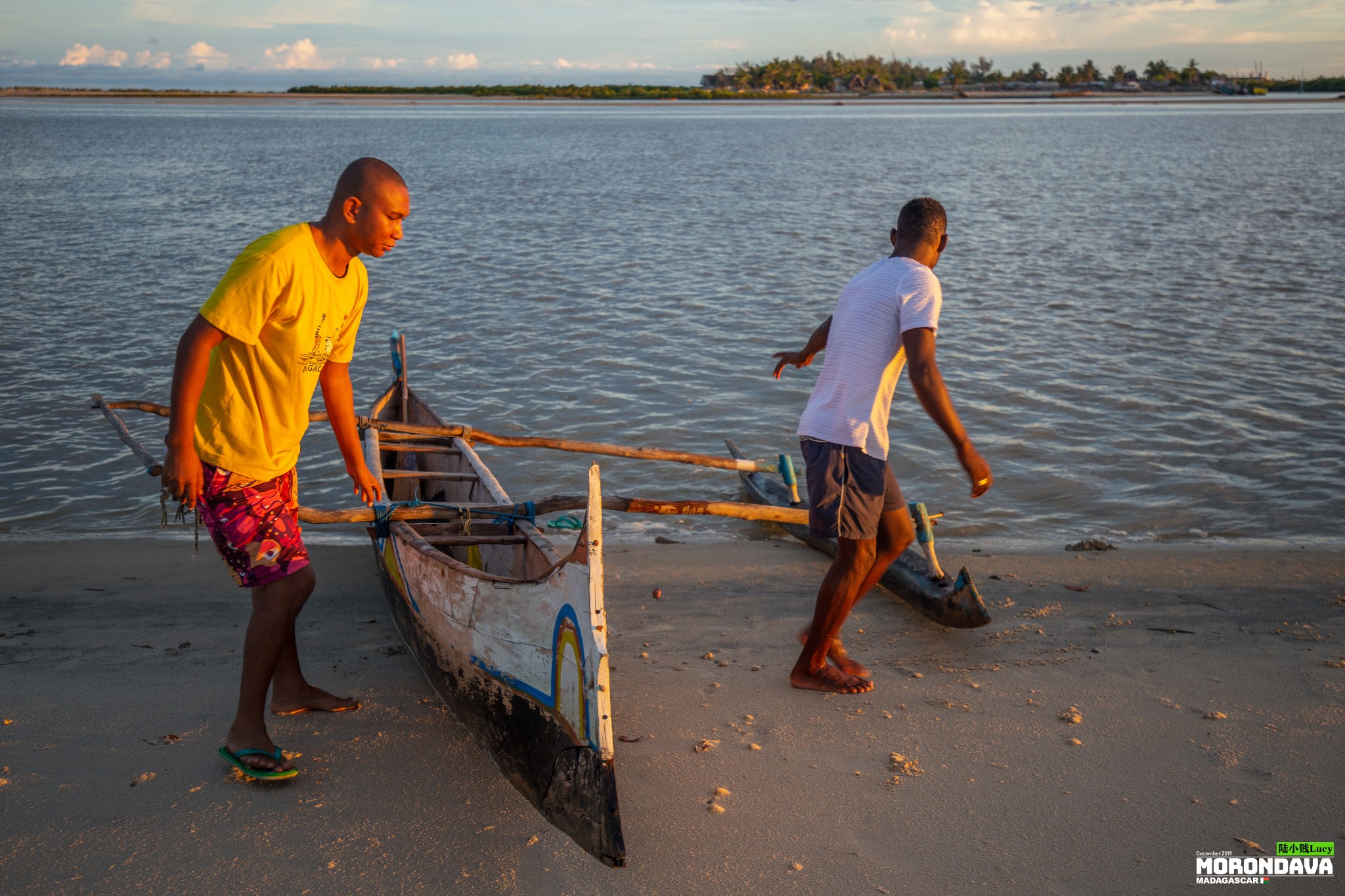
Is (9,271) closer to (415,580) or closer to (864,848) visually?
(415,580)

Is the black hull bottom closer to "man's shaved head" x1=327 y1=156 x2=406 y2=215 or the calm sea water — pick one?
"man's shaved head" x1=327 y1=156 x2=406 y2=215

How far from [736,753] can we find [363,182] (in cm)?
248

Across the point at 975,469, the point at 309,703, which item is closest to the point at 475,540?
the point at 309,703

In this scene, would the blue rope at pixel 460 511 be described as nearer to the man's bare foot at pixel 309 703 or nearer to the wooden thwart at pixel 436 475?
the man's bare foot at pixel 309 703

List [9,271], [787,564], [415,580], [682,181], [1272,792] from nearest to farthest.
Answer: [1272,792] → [415,580] → [787,564] → [9,271] → [682,181]

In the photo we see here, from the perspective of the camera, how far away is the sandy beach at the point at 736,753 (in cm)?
304

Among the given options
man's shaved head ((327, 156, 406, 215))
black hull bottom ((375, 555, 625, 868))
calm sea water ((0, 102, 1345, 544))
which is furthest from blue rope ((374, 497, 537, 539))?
calm sea water ((0, 102, 1345, 544))

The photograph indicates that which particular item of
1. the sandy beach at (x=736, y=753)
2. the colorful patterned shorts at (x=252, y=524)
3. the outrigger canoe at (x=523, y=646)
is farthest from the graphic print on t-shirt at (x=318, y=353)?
the sandy beach at (x=736, y=753)

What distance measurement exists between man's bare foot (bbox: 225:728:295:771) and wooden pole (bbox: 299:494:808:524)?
0.96 m

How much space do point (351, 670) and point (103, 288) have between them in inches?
518

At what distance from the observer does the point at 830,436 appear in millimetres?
3721

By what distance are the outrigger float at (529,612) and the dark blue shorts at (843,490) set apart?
22.3 inches

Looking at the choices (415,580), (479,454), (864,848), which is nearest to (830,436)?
(864,848)

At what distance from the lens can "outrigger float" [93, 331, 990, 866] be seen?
293 cm
